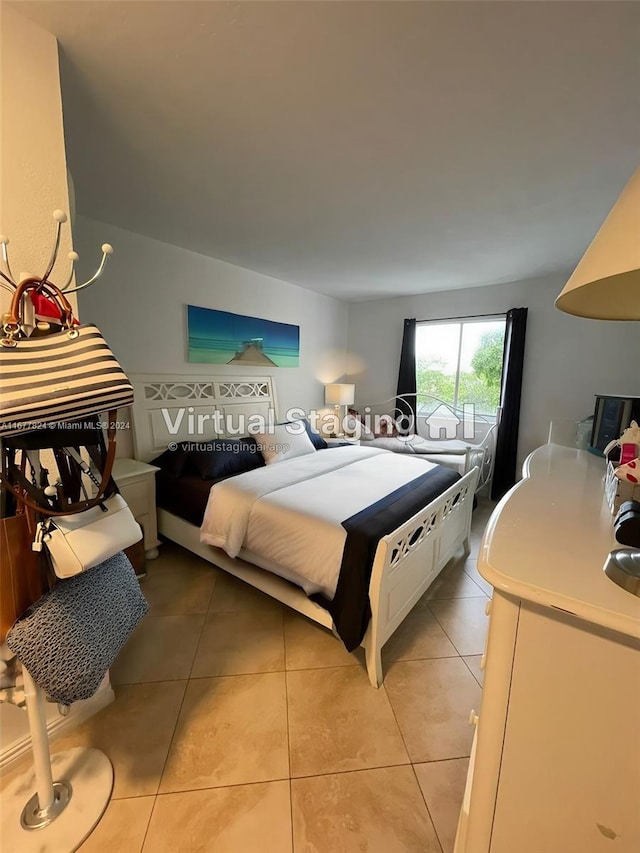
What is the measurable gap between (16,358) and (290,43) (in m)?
1.26

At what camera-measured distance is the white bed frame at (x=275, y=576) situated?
1.62m

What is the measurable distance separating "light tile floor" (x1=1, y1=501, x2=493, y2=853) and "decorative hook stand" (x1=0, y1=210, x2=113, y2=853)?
0.17 ft

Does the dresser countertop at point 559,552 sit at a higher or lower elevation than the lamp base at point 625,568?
lower

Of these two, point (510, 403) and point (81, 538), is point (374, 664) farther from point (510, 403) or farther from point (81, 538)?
point (510, 403)

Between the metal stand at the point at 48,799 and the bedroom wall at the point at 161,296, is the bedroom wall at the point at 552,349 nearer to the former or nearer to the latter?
the bedroom wall at the point at 161,296

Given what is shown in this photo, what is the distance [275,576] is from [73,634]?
1.26 m

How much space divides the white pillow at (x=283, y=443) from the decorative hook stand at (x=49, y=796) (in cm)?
206

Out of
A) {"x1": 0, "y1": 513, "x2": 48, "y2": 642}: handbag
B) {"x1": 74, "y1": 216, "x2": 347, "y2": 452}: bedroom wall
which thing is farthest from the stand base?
{"x1": 74, "y1": 216, "x2": 347, "y2": 452}: bedroom wall

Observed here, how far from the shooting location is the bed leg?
1.60 metres

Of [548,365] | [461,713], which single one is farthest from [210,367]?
[548,365]

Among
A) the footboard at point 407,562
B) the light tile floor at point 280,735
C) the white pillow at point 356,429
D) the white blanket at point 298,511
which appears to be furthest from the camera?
the white pillow at point 356,429

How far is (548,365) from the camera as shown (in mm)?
3689

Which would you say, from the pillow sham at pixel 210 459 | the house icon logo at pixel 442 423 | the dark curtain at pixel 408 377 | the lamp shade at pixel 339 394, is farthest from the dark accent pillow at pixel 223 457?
the house icon logo at pixel 442 423

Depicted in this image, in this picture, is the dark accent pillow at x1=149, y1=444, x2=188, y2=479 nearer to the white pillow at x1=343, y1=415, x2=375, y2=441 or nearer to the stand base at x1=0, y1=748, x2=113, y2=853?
the stand base at x1=0, y1=748, x2=113, y2=853
